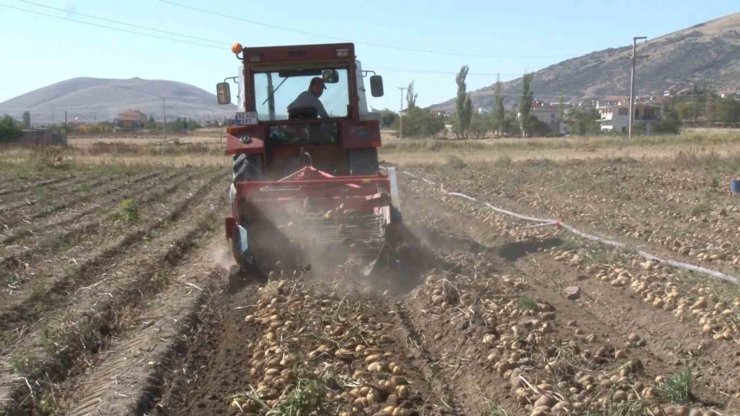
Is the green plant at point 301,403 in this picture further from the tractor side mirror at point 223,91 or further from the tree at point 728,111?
the tree at point 728,111

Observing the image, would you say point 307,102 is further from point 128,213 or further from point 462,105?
point 462,105

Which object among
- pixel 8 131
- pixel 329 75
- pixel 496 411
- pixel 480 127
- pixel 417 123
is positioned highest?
pixel 329 75

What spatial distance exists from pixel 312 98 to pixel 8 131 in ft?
178

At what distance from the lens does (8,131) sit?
5922 cm

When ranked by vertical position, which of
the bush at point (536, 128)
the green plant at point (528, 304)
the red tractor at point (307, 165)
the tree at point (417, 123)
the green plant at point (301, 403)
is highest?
the red tractor at point (307, 165)

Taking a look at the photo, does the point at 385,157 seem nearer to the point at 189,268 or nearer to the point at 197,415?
the point at 189,268

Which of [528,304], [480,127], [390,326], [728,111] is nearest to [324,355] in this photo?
[390,326]

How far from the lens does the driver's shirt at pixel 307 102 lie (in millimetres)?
11188

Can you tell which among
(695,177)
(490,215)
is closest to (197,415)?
(490,215)

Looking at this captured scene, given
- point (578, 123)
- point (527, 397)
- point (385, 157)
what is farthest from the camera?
point (578, 123)

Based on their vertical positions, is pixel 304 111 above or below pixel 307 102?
below

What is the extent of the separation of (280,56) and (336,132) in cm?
125

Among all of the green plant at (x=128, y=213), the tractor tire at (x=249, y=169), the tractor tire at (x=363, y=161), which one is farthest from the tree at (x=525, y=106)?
the tractor tire at (x=249, y=169)

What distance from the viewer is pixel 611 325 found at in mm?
7176
